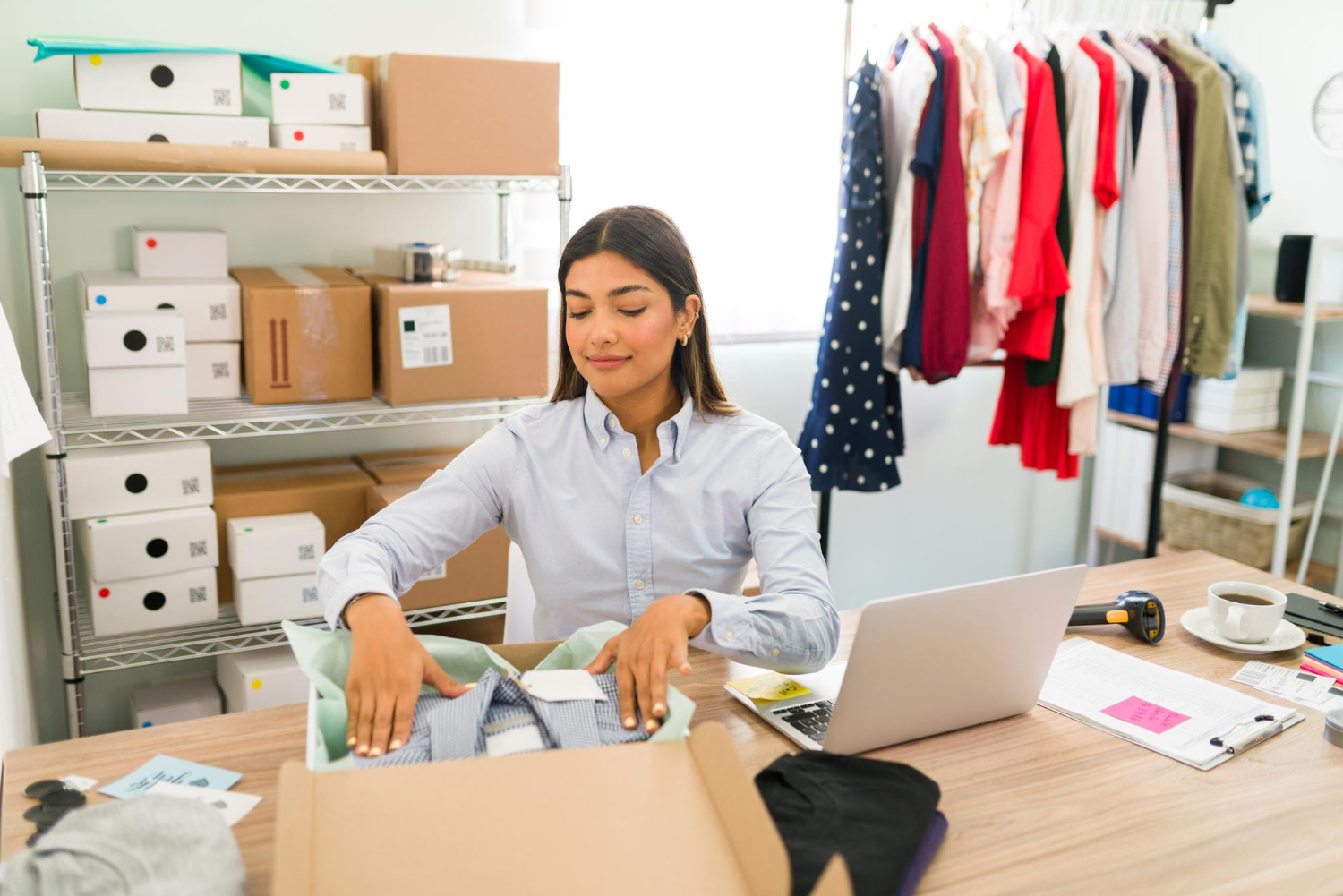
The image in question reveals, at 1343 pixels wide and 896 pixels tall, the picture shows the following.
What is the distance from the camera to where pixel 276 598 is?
2174 millimetres

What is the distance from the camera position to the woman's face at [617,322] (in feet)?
4.88

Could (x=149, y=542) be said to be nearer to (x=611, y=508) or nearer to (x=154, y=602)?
(x=154, y=602)

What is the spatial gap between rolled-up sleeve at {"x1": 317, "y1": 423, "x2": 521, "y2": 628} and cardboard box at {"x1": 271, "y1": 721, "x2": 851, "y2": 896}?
46cm

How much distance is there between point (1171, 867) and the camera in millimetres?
969

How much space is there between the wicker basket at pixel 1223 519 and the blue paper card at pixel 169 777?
9.82ft

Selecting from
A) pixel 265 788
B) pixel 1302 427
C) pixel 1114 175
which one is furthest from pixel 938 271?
pixel 265 788

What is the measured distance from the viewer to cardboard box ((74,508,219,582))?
2.04m

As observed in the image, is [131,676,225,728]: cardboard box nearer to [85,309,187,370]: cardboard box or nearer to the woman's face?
[85,309,187,370]: cardboard box

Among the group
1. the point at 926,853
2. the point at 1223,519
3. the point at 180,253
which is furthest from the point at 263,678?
the point at 1223,519

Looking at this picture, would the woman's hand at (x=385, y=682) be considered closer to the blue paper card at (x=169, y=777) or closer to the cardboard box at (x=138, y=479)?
the blue paper card at (x=169, y=777)

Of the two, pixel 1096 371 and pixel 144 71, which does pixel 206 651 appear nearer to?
pixel 144 71

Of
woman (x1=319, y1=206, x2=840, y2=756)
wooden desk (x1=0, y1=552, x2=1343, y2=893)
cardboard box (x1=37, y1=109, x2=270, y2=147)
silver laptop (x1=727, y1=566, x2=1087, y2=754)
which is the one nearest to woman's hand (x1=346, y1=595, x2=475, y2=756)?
wooden desk (x1=0, y1=552, x2=1343, y2=893)

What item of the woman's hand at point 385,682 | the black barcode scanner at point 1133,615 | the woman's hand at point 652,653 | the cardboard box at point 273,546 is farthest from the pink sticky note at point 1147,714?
the cardboard box at point 273,546

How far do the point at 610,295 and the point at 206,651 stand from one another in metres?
1.26
